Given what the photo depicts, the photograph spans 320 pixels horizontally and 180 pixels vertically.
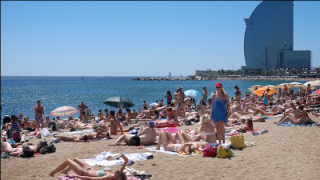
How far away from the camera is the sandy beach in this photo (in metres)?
4.81

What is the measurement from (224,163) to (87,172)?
2.30 meters

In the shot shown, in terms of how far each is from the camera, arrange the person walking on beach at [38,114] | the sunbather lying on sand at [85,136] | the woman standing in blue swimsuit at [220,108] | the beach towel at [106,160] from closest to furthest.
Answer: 1. the beach towel at [106,160]
2. the woman standing in blue swimsuit at [220,108]
3. the sunbather lying on sand at [85,136]
4. the person walking on beach at [38,114]

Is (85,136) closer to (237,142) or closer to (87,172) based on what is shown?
(87,172)

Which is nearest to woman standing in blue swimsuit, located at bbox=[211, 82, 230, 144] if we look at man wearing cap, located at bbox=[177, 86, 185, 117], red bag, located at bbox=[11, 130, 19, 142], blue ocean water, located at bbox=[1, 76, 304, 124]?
red bag, located at bbox=[11, 130, 19, 142]

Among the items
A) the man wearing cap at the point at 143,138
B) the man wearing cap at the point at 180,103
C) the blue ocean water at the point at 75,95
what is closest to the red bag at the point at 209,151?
the man wearing cap at the point at 143,138

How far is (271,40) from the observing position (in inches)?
4461

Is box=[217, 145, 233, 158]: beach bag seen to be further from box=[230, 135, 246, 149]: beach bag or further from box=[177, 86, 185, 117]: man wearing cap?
box=[177, 86, 185, 117]: man wearing cap

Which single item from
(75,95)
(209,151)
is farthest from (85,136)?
(75,95)

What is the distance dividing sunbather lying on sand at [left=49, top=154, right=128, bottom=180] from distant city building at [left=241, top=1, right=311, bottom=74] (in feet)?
367

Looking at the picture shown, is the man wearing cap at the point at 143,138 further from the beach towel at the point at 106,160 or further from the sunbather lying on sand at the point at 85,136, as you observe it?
the sunbather lying on sand at the point at 85,136

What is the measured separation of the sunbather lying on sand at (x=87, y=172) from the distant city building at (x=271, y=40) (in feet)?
367

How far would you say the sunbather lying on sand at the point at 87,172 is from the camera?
4176 mm

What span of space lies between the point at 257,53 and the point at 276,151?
112 metres

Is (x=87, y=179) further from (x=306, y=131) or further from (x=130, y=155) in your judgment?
(x=306, y=131)
